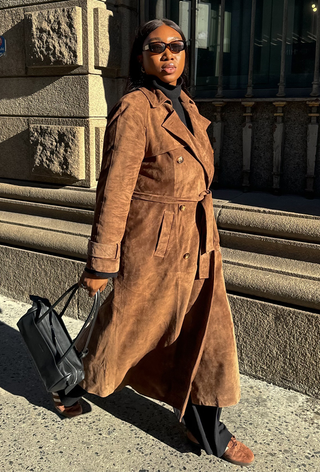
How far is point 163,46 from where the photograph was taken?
2.47 meters

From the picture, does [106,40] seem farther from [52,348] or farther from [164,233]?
[52,348]

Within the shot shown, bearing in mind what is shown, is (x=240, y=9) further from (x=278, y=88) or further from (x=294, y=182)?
(x=294, y=182)

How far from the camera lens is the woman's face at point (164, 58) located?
2492 millimetres

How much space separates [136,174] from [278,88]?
2135 millimetres

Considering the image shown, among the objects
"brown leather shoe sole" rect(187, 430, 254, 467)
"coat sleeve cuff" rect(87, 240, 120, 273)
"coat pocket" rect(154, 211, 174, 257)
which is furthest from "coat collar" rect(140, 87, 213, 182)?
"brown leather shoe sole" rect(187, 430, 254, 467)

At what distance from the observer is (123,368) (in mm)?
2789

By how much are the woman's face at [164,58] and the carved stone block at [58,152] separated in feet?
6.94

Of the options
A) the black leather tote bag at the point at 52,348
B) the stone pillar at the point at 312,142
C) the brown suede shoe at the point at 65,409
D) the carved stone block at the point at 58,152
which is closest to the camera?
the black leather tote bag at the point at 52,348

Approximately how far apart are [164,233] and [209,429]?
39.7 inches

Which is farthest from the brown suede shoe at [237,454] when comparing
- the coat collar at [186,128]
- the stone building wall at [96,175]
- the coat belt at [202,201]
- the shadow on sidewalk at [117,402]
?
the coat collar at [186,128]

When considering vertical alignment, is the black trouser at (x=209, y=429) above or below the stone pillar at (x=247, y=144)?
below

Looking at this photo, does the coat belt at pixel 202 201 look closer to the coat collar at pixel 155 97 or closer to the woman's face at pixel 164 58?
the coat collar at pixel 155 97

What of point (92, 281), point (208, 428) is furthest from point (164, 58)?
point (208, 428)

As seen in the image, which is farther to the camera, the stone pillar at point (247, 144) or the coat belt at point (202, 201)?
the stone pillar at point (247, 144)
